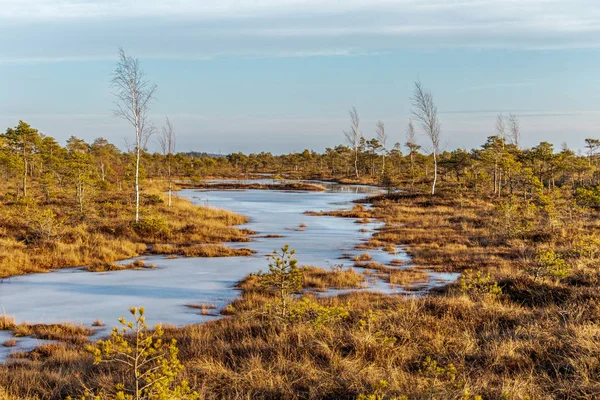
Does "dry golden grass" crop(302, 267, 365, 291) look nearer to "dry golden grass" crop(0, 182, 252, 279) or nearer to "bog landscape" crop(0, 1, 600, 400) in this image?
"bog landscape" crop(0, 1, 600, 400)

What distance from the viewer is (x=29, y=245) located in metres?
15.4

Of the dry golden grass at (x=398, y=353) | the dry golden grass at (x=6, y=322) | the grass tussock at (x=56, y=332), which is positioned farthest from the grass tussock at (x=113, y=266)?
the dry golden grass at (x=398, y=353)

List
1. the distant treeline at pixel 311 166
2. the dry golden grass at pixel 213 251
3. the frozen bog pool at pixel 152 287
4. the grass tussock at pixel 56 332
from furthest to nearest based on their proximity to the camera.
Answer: the distant treeline at pixel 311 166 → the dry golden grass at pixel 213 251 → the frozen bog pool at pixel 152 287 → the grass tussock at pixel 56 332

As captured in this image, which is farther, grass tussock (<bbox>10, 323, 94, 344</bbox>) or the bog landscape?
grass tussock (<bbox>10, 323, 94, 344</bbox>)

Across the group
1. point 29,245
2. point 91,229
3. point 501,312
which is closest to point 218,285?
point 501,312

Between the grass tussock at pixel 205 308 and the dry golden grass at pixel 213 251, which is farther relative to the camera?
the dry golden grass at pixel 213 251

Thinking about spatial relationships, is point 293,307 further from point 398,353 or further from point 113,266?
point 113,266

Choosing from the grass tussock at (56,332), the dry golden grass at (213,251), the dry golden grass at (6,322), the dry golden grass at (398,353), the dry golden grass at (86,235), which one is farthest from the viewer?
the dry golden grass at (213,251)

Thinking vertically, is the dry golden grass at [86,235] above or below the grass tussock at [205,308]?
above

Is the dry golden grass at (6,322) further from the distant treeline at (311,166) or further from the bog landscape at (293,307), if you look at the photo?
the distant treeline at (311,166)

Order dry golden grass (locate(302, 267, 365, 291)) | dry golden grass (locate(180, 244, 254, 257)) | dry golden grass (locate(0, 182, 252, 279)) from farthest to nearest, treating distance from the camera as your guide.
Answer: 1. dry golden grass (locate(180, 244, 254, 257))
2. dry golden grass (locate(0, 182, 252, 279))
3. dry golden grass (locate(302, 267, 365, 291))

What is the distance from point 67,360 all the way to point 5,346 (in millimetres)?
1955

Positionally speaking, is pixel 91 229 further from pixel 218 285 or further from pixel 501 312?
pixel 501 312

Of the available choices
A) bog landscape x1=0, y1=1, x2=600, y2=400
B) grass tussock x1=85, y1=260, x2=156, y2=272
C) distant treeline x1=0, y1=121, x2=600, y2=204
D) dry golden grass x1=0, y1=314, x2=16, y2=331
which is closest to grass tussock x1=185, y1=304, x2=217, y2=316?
bog landscape x1=0, y1=1, x2=600, y2=400
